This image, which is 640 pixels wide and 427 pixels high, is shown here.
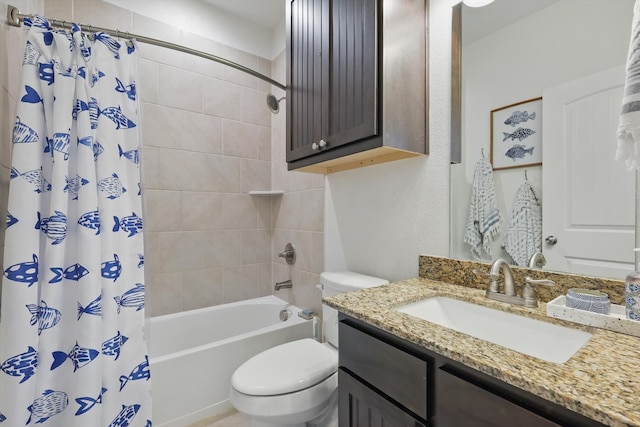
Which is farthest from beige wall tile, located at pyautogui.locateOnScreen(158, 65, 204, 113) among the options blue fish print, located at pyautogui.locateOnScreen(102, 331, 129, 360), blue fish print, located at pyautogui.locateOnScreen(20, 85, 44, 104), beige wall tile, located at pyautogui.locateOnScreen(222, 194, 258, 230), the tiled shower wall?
blue fish print, located at pyautogui.locateOnScreen(102, 331, 129, 360)

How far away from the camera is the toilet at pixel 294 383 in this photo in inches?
42.7

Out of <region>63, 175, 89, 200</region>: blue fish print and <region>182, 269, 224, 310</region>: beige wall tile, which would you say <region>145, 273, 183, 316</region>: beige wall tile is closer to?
<region>182, 269, 224, 310</region>: beige wall tile

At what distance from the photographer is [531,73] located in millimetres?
955

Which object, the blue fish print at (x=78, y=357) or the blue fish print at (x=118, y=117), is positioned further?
the blue fish print at (x=118, y=117)

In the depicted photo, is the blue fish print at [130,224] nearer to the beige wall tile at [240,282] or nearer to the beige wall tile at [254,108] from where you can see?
the beige wall tile at [240,282]

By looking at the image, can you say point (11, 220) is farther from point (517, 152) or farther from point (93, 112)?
point (517, 152)

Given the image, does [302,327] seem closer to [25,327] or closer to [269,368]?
[269,368]

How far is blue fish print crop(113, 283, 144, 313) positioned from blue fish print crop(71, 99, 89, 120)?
0.63m

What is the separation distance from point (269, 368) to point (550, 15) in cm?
165

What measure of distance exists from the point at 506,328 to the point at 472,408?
0.36 meters

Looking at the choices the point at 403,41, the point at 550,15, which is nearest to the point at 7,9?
the point at 403,41

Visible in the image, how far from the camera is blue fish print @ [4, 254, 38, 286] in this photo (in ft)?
2.69

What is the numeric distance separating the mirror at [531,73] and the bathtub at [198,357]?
4.17 feet

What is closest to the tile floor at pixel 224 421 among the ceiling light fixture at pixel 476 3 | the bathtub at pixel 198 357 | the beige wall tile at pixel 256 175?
the bathtub at pixel 198 357
